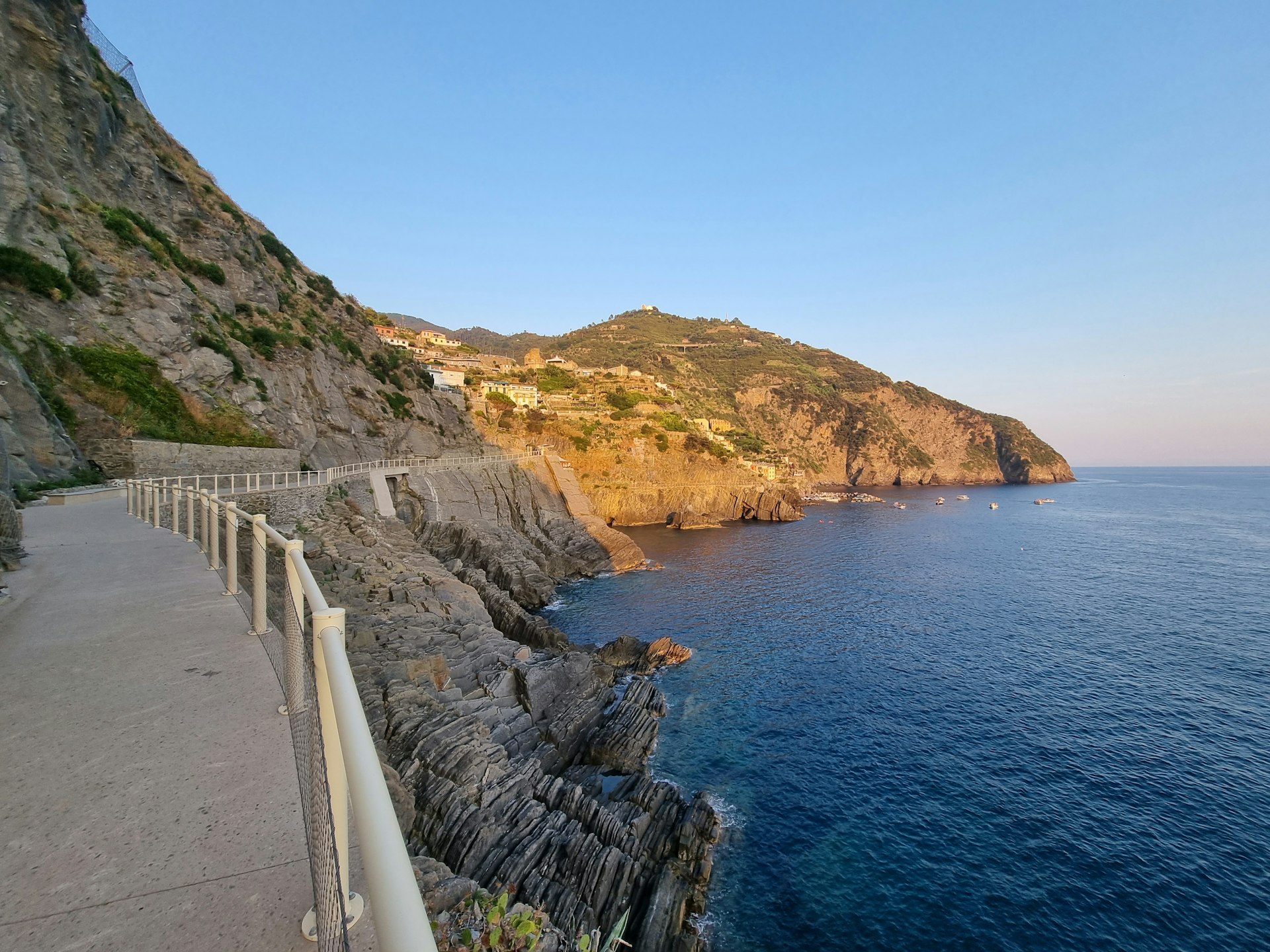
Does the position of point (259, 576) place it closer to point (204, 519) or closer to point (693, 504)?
point (204, 519)

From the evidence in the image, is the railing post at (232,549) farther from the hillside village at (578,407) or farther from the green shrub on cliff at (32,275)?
the hillside village at (578,407)

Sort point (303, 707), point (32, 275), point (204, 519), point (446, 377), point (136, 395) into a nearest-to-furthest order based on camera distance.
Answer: point (303, 707) < point (204, 519) < point (32, 275) < point (136, 395) < point (446, 377)

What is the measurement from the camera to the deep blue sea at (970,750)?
1235 centimetres

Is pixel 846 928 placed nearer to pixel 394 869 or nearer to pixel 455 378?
pixel 394 869

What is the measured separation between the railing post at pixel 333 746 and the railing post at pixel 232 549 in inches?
226

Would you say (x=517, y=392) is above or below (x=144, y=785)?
above

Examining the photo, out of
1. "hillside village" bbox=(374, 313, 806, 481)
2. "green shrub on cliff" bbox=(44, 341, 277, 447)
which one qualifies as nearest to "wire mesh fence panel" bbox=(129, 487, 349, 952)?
"green shrub on cliff" bbox=(44, 341, 277, 447)

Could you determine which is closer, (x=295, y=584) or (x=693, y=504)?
(x=295, y=584)

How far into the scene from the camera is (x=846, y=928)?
467 inches

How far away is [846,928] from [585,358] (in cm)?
15435

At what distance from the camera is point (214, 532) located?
866cm

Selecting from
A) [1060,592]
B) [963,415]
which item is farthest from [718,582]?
[963,415]

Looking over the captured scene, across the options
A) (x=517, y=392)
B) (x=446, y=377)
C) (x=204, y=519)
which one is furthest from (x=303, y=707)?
(x=517, y=392)

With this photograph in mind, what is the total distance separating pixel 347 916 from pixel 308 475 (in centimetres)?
3130
